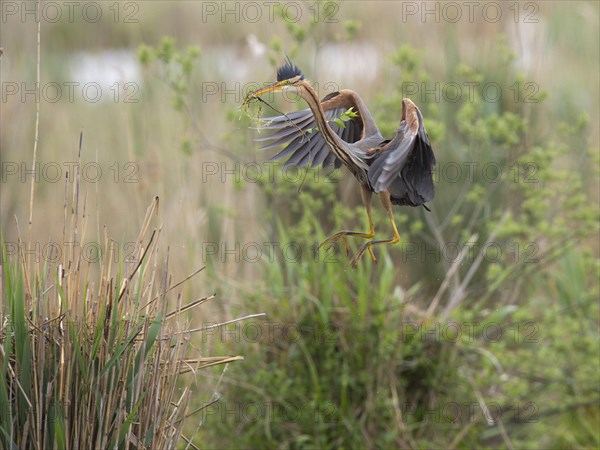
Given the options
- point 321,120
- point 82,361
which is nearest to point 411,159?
point 321,120

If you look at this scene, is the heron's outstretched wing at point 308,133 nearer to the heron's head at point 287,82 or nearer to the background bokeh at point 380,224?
the heron's head at point 287,82

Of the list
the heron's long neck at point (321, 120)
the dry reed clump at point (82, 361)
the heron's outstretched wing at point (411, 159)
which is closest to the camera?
the heron's long neck at point (321, 120)

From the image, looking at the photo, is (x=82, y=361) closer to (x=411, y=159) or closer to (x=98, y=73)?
(x=411, y=159)

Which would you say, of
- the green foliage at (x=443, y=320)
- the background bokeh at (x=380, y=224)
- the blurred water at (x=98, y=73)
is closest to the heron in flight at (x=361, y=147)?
the background bokeh at (x=380, y=224)

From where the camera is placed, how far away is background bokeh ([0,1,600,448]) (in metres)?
5.09

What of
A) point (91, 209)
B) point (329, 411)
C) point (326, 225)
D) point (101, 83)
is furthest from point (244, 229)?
point (101, 83)

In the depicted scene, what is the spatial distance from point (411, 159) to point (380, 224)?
10.5 ft

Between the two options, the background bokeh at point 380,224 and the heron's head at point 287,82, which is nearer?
the heron's head at point 287,82

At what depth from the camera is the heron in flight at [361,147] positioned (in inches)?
89.9

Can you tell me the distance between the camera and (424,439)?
509 cm

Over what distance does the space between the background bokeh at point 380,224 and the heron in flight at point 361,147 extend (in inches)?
51.2

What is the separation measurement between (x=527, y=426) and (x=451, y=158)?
1.77 m

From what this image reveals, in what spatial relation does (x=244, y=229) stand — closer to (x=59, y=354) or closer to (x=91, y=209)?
(x=91, y=209)

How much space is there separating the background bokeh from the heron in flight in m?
1.30
